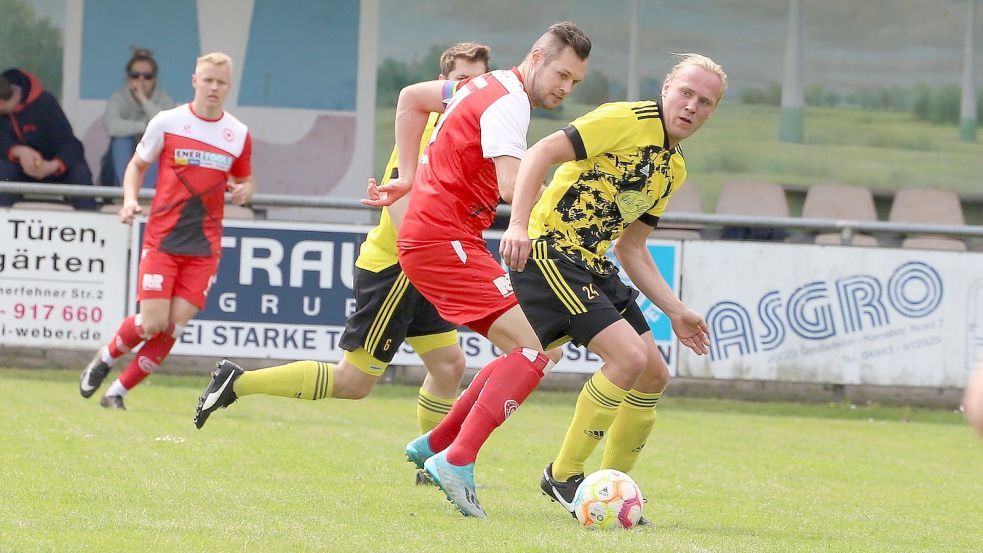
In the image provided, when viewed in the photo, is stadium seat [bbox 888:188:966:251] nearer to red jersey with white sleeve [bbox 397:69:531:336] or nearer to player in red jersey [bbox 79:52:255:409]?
player in red jersey [bbox 79:52:255:409]

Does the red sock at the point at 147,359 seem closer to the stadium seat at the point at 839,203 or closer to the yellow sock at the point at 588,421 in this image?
the yellow sock at the point at 588,421

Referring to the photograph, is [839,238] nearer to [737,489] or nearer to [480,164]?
[737,489]

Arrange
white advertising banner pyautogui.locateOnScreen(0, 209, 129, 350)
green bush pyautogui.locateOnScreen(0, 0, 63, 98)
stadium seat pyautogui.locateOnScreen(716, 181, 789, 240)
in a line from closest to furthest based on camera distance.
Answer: white advertising banner pyautogui.locateOnScreen(0, 209, 129, 350)
stadium seat pyautogui.locateOnScreen(716, 181, 789, 240)
green bush pyautogui.locateOnScreen(0, 0, 63, 98)

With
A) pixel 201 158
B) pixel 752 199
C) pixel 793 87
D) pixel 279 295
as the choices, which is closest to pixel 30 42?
pixel 279 295

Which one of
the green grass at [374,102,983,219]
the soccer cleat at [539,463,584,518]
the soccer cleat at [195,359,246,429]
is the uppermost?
the green grass at [374,102,983,219]

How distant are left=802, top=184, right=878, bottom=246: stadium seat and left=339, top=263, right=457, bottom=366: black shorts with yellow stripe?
29.2 ft

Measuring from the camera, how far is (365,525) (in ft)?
18.1

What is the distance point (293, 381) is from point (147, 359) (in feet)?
10.0

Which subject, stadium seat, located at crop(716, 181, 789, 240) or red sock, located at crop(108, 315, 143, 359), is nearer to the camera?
red sock, located at crop(108, 315, 143, 359)

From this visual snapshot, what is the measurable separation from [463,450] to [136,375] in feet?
15.3

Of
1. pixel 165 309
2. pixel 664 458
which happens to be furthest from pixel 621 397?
pixel 165 309

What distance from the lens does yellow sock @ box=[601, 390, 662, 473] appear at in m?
6.35

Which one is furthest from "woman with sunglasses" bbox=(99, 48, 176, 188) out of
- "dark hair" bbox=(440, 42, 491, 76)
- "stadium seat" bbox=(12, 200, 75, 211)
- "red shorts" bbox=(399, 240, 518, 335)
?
"red shorts" bbox=(399, 240, 518, 335)

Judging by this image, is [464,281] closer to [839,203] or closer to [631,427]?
[631,427]
